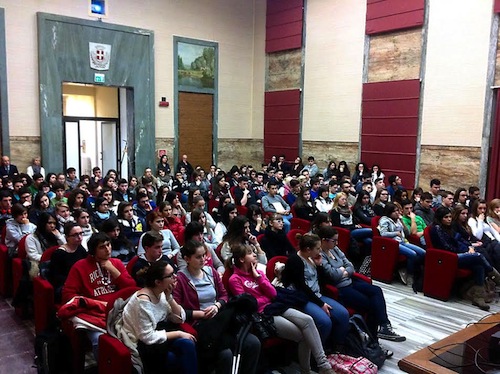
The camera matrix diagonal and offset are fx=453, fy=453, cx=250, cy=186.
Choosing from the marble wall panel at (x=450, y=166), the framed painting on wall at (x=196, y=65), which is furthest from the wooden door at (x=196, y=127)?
the marble wall panel at (x=450, y=166)

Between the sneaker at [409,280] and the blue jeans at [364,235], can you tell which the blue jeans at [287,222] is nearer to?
the blue jeans at [364,235]

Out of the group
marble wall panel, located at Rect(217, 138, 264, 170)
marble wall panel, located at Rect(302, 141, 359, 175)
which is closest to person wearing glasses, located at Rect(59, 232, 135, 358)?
marble wall panel, located at Rect(302, 141, 359, 175)

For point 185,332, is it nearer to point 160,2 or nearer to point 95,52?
point 95,52

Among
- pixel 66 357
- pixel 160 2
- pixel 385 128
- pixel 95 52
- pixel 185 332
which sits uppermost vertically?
pixel 160 2

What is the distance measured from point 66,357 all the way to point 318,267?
82.9 inches

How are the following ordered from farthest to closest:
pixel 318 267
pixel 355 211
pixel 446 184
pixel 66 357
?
pixel 446 184, pixel 355 211, pixel 318 267, pixel 66 357

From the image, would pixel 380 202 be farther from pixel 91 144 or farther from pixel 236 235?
pixel 91 144

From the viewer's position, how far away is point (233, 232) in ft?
15.0

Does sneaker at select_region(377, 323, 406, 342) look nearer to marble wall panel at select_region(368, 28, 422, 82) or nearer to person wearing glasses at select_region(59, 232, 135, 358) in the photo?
person wearing glasses at select_region(59, 232, 135, 358)

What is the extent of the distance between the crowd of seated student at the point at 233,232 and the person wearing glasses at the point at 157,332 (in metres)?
0.06

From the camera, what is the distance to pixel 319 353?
3.38 metres

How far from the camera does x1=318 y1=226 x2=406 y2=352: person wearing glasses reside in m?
3.97

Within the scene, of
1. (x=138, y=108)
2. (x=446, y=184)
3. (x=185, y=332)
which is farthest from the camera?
(x=138, y=108)

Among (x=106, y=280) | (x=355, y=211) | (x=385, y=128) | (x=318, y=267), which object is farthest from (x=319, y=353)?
(x=385, y=128)
